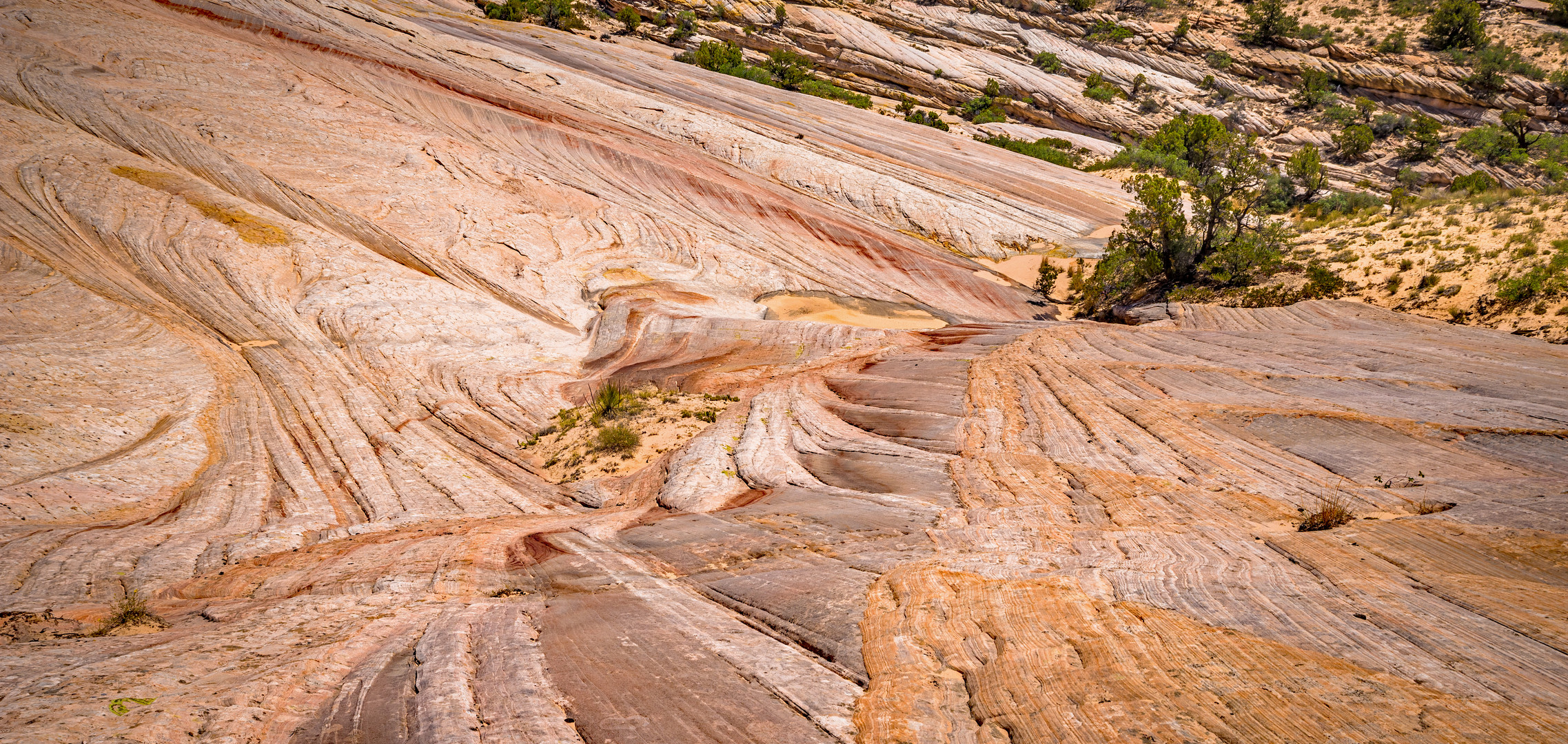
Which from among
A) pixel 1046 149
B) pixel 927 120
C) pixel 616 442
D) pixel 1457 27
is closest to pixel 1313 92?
pixel 1457 27

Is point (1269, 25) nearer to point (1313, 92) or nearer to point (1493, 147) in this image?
point (1313, 92)

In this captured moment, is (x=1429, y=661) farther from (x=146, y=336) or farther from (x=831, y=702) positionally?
(x=146, y=336)

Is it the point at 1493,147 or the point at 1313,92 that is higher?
the point at 1313,92

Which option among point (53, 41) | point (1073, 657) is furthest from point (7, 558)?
point (53, 41)

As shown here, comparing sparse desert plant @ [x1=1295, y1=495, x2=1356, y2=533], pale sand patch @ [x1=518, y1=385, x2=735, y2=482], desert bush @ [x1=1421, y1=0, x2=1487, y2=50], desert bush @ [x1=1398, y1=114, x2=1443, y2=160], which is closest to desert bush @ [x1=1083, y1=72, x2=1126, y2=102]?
desert bush @ [x1=1398, y1=114, x2=1443, y2=160]

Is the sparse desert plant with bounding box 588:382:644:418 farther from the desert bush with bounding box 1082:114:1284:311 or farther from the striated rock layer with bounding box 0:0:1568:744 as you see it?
the desert bush with bounding box 1082:114:1284:311

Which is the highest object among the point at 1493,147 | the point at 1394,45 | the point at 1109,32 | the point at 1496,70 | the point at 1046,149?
the point at 1394,45

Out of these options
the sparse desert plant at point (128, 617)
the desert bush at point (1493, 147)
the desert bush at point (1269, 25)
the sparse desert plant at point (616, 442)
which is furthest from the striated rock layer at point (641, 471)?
the desert bush at point (1269, 25)
